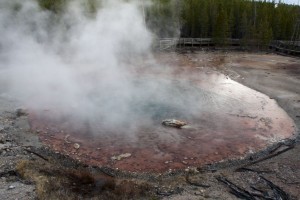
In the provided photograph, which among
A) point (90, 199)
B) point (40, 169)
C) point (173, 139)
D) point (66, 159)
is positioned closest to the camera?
point (90, 199)

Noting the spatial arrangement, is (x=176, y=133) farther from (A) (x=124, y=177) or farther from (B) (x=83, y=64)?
(B) (x=83, y=64)

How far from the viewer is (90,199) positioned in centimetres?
755

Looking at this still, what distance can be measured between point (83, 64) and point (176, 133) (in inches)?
453

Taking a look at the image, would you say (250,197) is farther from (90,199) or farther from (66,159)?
(66,159)

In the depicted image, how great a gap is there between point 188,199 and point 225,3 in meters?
34.9

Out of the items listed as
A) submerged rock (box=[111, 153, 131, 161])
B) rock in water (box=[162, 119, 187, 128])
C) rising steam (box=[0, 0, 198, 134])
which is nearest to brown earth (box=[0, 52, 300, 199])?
submerged rock (box=[111, 153, 131, 161])

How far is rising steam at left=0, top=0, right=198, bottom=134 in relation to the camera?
44.6 ft

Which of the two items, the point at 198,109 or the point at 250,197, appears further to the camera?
the point at 198,109

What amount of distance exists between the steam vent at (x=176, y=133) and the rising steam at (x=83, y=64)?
0.28 metres

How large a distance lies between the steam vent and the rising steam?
0.28m

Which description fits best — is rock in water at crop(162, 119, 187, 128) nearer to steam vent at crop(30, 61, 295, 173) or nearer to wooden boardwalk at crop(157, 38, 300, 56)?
steam vent at crop(30, 61, 295, 173)

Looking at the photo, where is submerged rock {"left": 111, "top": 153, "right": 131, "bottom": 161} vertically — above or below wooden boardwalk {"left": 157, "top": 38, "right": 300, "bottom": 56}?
below

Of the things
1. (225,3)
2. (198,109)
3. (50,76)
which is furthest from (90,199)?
(225,3)

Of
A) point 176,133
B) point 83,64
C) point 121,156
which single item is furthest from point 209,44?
point 121,156
